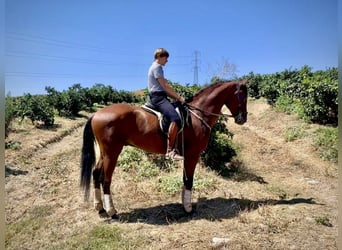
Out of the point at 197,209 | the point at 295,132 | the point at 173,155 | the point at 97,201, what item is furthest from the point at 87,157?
the point at 295,132

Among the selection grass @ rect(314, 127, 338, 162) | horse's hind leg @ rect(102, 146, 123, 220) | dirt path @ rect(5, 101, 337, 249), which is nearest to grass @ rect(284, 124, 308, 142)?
grass @ rect(314, 127, 338, 162)

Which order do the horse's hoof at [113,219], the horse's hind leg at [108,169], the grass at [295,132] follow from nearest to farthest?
the horse's hoof at [113,219]
the horse's hind leg at [108,169]
the grass at [295,132]

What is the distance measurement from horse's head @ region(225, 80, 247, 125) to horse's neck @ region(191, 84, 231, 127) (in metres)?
0.16

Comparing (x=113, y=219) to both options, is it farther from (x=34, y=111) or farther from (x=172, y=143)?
(x=34, y=111)

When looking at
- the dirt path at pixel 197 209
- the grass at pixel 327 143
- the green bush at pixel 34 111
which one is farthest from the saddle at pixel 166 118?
the green bush at pixel 34 111

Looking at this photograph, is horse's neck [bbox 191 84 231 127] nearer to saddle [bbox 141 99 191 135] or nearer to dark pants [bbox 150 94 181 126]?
saddle [bbox 141 99 191 135]

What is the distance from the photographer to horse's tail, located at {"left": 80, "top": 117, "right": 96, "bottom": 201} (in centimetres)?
559

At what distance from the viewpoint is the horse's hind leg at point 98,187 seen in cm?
556

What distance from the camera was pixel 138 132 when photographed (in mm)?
5562

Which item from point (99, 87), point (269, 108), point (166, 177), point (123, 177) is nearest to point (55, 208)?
point (123, 177)

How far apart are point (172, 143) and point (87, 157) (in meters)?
1.62

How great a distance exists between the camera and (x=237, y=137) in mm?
12406

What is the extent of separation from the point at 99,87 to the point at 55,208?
31.3 meters

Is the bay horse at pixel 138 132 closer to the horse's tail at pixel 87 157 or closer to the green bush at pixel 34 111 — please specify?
the horse's tail at pixel 87 157
